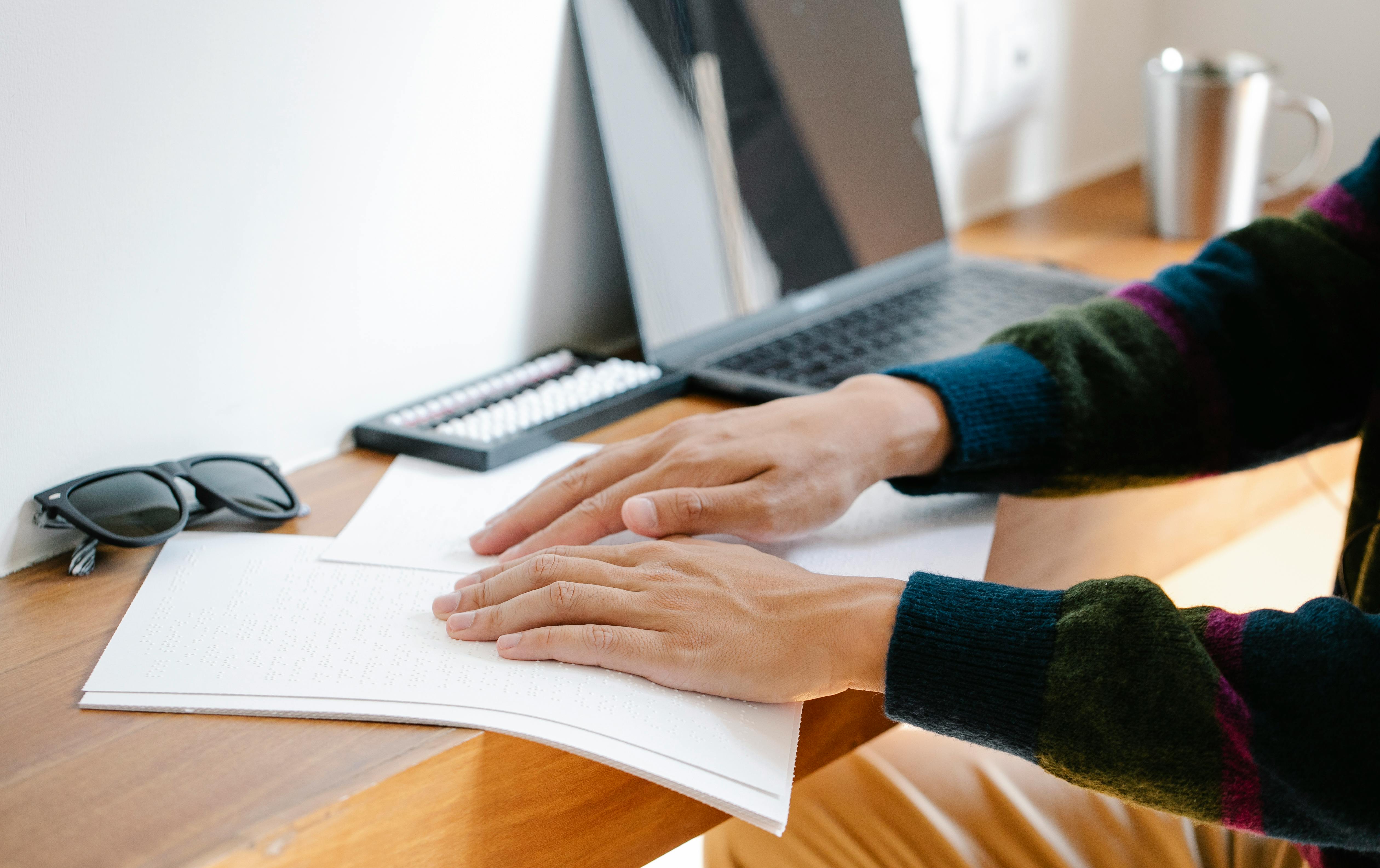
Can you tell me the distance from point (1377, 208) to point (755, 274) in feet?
1.46

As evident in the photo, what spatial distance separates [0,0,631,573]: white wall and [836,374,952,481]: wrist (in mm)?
313

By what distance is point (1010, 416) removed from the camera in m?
0.68

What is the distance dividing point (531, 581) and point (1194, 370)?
1.54ft

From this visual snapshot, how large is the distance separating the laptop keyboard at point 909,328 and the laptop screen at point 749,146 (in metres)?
0.05

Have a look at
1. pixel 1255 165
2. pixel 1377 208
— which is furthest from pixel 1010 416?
pixel 1255 165

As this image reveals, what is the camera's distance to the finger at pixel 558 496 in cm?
61

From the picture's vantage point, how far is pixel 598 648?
1.64ft

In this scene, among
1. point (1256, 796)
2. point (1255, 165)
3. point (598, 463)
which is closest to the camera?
point (1256, 796)

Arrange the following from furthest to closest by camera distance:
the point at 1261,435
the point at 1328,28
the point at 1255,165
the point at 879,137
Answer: the point at 1328,28 < the point at 1255,165 < the point at 879,137 < the point at 1261,435

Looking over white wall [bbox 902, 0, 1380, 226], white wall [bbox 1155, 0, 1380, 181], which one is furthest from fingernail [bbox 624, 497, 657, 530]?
white wall [bbox 1155, 0, 1380, 181]

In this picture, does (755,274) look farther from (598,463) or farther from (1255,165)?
(1255,165)

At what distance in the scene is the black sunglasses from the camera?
595 mm

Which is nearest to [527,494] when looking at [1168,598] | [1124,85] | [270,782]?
[270,782]

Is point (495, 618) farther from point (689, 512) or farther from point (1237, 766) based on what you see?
point (1237, 766)
